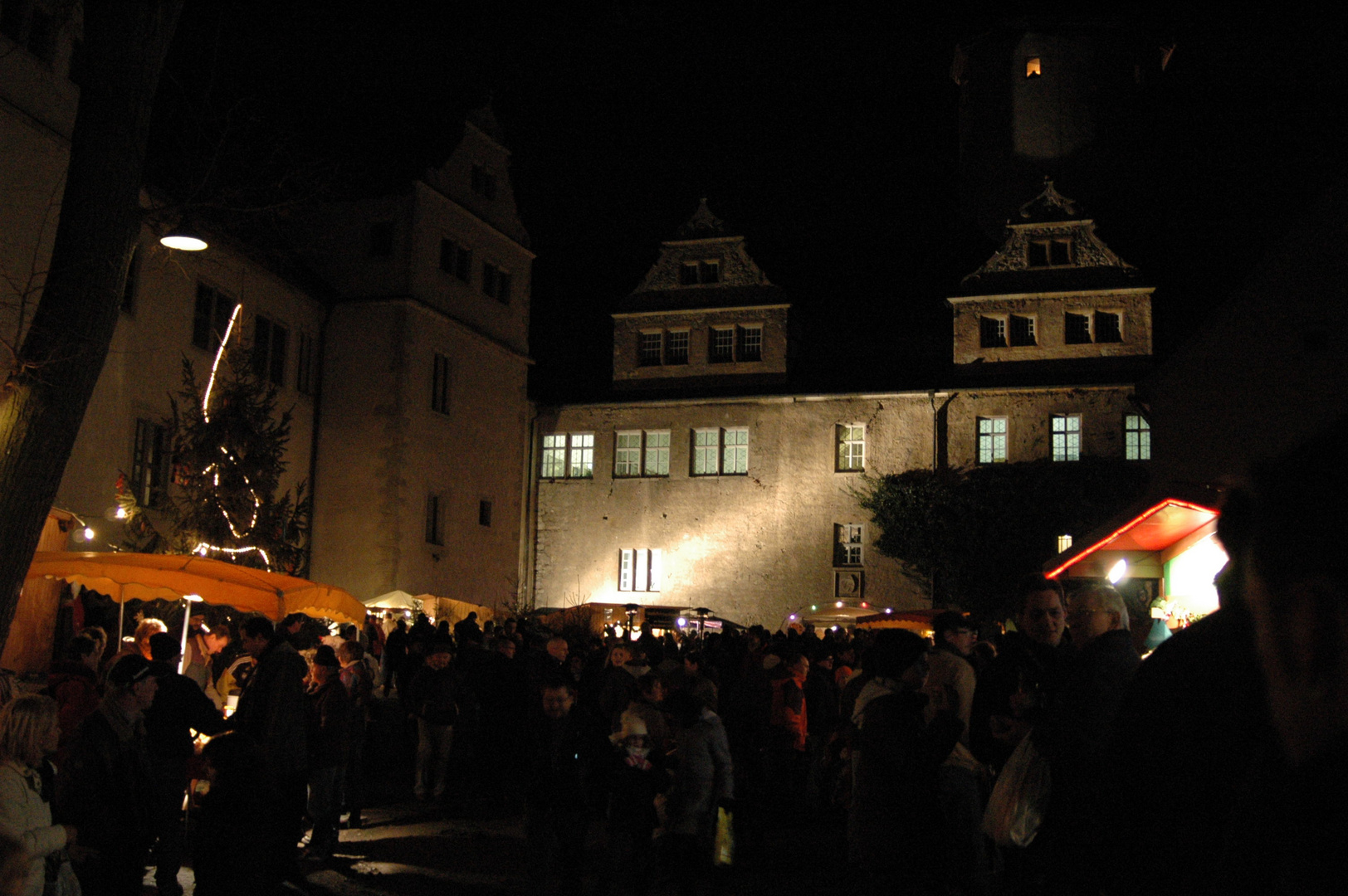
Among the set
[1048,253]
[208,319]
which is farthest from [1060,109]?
[208,319]

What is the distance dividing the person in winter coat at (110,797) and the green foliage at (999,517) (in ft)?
98.0

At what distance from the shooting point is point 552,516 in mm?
41094

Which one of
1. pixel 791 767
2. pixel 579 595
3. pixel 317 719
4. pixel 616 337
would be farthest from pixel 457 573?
pixel 317 719

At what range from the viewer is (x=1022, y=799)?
5.16 m

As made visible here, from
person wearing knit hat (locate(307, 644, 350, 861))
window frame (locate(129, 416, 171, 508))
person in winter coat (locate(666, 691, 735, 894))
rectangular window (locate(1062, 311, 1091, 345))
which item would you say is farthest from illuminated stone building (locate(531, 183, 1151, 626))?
person in winter coat (locate(666, 691, 735, 894))

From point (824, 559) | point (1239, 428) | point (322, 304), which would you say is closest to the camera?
point (1239, 428)

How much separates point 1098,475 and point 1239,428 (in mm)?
10463

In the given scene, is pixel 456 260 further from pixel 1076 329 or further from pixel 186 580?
pixel 186 580

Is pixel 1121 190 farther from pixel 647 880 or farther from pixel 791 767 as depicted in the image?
pixel 647 880

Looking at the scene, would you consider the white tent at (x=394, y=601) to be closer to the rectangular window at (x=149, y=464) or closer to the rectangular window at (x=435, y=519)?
the rectangular window at (x=435, y=519)

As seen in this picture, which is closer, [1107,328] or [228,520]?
[228,520]

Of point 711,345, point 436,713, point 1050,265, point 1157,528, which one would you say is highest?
point 1050,265

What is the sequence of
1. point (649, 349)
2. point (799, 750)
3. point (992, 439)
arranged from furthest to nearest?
point (649, 349)
point (992, 439)
point (799, 750)

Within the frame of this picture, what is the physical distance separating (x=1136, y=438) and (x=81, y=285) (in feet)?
107
